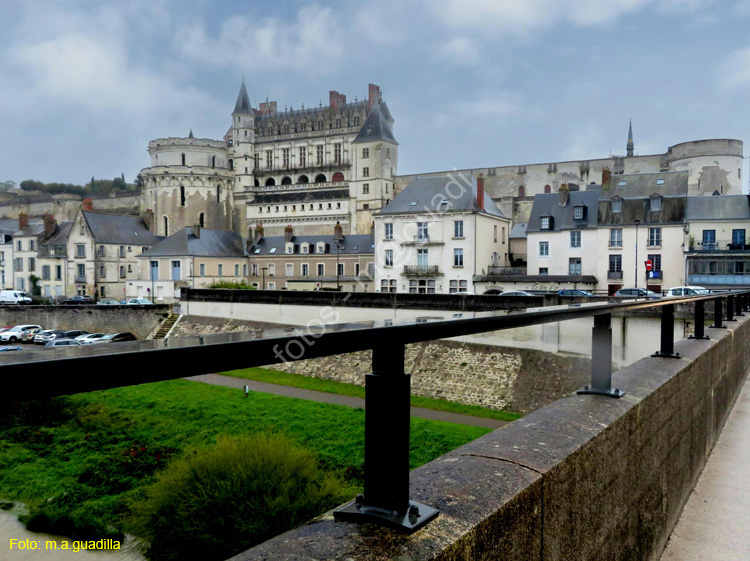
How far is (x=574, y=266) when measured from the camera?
103 ft

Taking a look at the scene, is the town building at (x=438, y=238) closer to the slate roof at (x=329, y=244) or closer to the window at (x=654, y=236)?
the slate roof at (x=329, y=244)

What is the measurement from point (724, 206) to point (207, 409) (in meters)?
26.4

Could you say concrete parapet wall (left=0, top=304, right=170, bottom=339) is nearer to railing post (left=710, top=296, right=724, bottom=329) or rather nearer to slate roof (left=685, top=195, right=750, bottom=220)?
slate roof (left=685, top=195, right=750, bottom=220)

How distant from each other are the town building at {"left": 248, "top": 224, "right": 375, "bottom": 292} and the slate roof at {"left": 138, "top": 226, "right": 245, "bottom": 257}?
1633mm

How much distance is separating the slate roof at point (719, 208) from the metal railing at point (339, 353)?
1220 inches

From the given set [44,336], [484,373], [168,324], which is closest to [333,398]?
[484,373]

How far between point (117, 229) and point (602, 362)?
5183 cm

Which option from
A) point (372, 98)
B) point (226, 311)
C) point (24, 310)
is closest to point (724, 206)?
point (226, 311)

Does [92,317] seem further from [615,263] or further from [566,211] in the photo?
[615,263]

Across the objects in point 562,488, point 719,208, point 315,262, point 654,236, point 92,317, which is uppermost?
point 719,208

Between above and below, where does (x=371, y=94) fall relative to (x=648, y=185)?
above

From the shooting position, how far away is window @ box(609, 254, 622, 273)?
96.9ft

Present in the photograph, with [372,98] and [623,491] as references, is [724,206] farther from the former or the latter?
[372,98]

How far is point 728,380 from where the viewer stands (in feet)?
19.0
